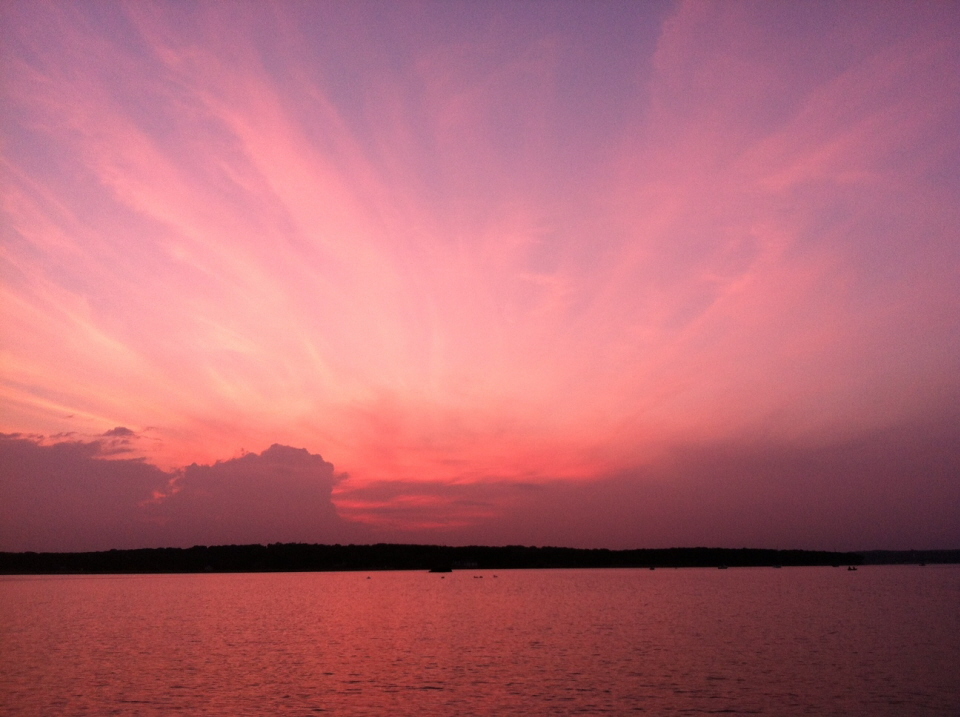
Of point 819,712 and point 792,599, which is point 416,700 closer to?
point 819,712

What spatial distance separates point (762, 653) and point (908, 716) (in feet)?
86.2

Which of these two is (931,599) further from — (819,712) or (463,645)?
(819,712)

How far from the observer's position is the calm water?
47406 mm

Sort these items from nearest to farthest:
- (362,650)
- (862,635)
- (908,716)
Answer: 1. (908,716)
2. (362,650)
3. (862,635)

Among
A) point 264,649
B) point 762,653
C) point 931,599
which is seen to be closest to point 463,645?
point 264,649

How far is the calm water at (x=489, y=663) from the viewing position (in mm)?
47406

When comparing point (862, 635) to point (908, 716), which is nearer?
point (908, 716)

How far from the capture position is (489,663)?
210ft

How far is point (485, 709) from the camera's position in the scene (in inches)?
1805

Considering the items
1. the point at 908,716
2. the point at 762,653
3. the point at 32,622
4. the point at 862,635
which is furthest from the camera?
the point at 32,622

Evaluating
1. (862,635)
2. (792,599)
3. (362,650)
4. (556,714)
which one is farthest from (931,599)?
(556,714)

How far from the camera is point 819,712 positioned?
44.7 metres

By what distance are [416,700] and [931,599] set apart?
449 feet

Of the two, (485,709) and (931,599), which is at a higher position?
(931,599)
